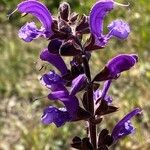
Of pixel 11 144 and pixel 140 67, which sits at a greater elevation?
pixel 140 67

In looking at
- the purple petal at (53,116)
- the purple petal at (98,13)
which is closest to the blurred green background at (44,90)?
the purple petal at (98,13)

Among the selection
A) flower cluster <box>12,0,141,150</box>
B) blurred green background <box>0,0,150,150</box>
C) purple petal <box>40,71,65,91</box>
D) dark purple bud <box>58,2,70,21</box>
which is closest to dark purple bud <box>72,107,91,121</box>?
flower cluster <box>12,0,141,150</box>

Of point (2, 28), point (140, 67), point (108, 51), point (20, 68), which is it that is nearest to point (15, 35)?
point (2, 28)

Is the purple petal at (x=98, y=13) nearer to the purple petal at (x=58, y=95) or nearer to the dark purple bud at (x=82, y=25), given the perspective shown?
the dark purple bud at (x=82, y=25)

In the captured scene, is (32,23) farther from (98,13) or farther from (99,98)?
(99,98)

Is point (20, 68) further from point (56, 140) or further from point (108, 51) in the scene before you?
point (56, 140)

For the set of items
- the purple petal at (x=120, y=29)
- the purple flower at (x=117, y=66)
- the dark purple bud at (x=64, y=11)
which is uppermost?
the dark purple bud at (x=64, y=11)

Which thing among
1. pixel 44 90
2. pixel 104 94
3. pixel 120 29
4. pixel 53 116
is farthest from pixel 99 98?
pixel 44 90
